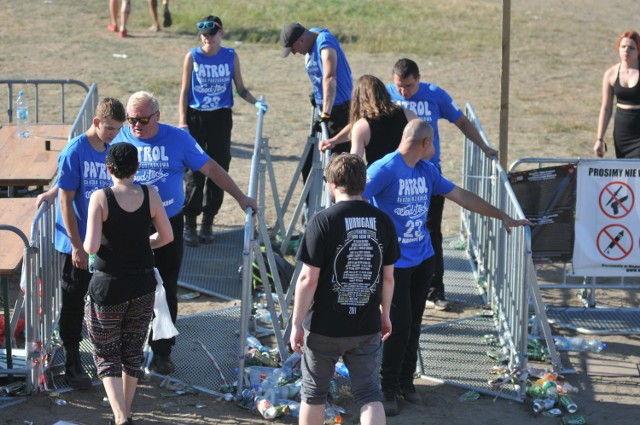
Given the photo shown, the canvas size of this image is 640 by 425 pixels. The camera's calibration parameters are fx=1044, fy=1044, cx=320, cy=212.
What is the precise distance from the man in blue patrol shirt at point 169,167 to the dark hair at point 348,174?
1453 millimetres

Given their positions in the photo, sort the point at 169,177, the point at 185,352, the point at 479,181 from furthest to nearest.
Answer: the point at 479,181
the point at 185,352
the point at 169,177

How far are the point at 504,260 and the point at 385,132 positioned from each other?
4.55 ft

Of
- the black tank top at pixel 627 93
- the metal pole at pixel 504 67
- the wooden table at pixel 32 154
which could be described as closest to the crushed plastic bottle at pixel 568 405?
the metal pole at pixel 504 67

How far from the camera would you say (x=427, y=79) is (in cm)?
1781

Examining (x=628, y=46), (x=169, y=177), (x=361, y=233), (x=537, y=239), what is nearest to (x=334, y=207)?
(x=361, y=233)

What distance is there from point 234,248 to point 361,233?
15.0 feet

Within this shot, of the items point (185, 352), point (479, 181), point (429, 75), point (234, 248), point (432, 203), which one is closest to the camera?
point (185, 352)

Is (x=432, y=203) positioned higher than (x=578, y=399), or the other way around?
(x=432, y=203)

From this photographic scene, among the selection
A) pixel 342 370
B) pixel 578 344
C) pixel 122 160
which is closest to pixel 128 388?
pixel 122 160

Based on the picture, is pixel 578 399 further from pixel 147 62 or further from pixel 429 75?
pixel 147 62

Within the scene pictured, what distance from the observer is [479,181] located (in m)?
9.14

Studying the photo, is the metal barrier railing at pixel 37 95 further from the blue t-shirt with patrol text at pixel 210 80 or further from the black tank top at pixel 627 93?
the black tank top at pixel 627 93

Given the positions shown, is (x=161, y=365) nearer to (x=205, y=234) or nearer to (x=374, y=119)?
(x=374, y=119)

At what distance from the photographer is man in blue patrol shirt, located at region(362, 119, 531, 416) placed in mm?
6270
